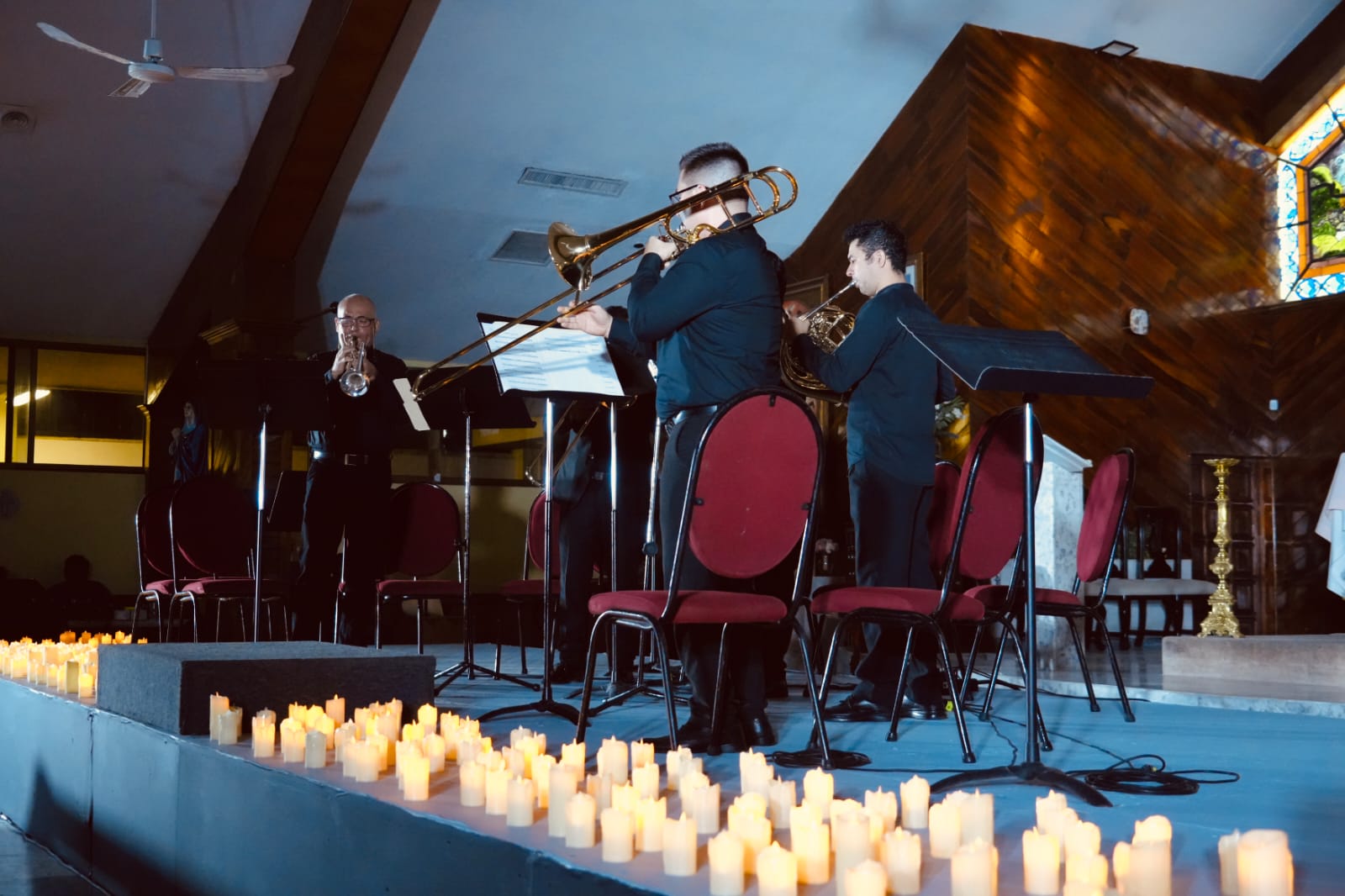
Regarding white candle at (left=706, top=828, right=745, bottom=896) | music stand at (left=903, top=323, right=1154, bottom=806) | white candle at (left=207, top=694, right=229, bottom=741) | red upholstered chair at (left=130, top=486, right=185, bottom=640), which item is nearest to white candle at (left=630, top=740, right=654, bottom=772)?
music stand at (left=903, top=323, right=1154, bottom=806)

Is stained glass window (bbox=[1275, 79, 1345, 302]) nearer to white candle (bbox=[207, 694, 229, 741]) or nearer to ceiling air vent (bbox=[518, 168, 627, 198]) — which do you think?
ceiling air vent (bbox=[518, 168, 627, 198])

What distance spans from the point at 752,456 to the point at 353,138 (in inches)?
264

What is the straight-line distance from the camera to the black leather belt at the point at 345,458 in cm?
443

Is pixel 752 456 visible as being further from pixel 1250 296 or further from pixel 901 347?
pixel 1250 296

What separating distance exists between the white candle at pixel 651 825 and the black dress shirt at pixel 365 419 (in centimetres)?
298

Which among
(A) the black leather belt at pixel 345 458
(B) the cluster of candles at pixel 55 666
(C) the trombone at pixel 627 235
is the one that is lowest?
(B) the cluster of candles at pixel 55 666

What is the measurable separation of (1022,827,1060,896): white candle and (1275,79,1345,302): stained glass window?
9.40m

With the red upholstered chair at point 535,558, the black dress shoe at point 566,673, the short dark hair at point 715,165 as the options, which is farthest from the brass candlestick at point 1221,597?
the short dark hair at point 715,165

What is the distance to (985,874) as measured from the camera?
133cm

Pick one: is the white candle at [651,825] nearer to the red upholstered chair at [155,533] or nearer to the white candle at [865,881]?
the white candle at [865,881]

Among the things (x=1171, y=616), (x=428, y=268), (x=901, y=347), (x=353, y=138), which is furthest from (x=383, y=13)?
(x=1171, y=616)

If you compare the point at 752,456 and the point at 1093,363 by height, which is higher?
the point at 1093,363

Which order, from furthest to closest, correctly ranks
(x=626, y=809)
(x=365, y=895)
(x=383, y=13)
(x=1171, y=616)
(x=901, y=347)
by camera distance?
(x=1171, y=616) < (x=383, y=13) < (x=901, y=347) < (x=365, y=895) < (x=626, y=809)

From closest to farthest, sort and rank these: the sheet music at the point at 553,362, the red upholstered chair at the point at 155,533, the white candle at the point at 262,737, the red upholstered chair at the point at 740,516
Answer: the white candle at the point at 262,737
the red upholstered chair at the point at 740,516
the sheet music at the point at 553,362
the red upholstered chair at the point at 155,533
